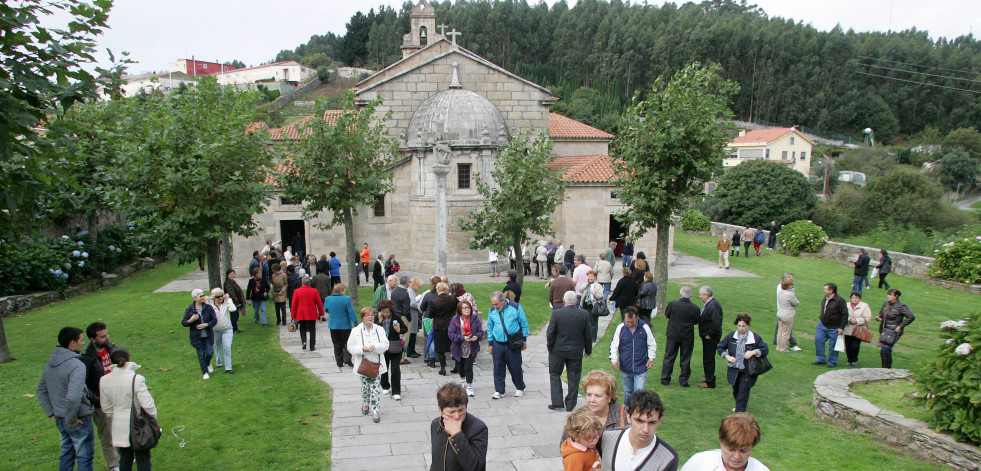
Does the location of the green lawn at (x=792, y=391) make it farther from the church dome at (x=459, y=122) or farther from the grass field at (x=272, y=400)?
the church dome at (x=459, y=122)

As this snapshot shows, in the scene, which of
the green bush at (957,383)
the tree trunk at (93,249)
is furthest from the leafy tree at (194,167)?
the green bush at (957,383)

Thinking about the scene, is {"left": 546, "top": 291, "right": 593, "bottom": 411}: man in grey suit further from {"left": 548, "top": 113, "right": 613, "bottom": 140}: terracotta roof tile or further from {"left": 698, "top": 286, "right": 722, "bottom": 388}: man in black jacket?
{"left": 548, "top": 113, "right": 613, "bottom": 140}: terracotta roof tile

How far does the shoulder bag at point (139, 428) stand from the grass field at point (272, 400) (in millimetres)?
1104

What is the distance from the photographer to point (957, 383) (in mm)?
6809

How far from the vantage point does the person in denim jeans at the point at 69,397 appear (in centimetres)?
573

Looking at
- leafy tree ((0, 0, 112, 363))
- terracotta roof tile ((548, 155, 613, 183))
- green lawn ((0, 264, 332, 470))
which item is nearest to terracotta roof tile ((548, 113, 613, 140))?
terracotta roof tile ((548, 155, 613, 183))

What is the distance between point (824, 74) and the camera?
85.6 meters

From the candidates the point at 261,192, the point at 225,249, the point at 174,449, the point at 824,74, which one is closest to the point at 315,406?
the point at 174,449

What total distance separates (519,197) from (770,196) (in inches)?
1254

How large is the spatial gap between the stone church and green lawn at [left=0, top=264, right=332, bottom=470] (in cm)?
879

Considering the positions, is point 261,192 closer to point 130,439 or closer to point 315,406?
point 315,406

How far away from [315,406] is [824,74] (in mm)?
96347

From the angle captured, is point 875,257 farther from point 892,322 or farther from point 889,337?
point 889,337

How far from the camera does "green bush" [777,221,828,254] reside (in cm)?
2583
